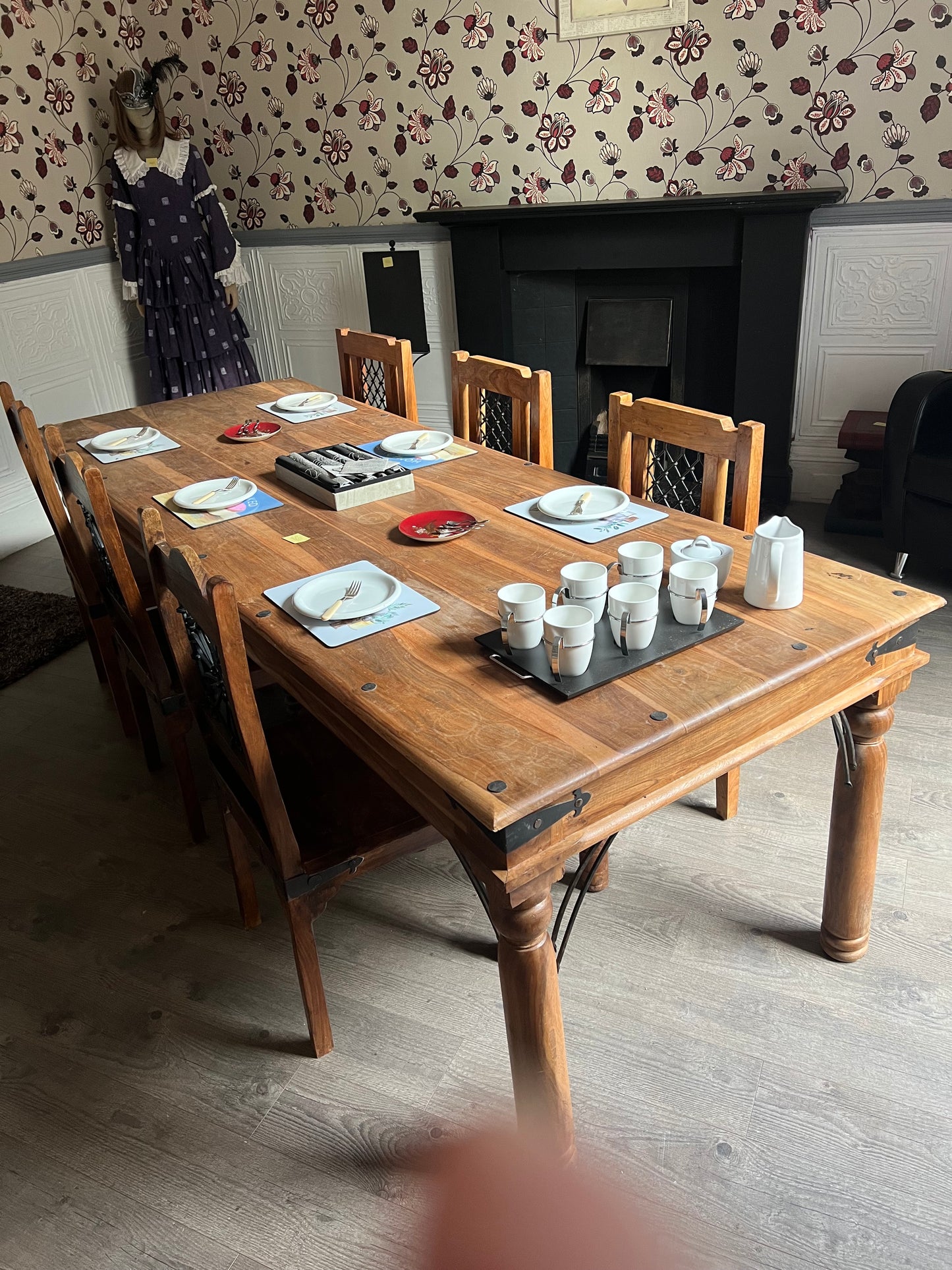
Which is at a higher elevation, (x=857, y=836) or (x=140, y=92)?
(x=140, y=92)

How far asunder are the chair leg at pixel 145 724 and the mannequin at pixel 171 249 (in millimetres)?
2473

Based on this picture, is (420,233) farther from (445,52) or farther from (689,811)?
(689,811)

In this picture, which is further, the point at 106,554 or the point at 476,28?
the point at 476,28

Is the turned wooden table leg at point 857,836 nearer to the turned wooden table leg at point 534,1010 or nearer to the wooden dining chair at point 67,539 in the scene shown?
the turned wooden table leg at point 534,1010

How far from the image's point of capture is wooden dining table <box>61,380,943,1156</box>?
1.15 m

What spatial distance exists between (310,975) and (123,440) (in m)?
1.60

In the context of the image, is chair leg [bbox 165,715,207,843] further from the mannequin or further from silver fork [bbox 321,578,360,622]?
the mannequin

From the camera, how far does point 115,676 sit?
253cm

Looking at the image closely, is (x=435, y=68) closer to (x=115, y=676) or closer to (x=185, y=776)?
(x=115, y=676)

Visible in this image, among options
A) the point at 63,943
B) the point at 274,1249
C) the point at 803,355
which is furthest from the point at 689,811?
the point at 803,355

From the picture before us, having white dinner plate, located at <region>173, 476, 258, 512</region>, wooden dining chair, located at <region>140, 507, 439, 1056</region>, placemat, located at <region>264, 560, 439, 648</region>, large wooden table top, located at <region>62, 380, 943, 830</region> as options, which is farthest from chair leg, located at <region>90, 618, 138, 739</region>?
placemat, located at <region>264, 560, 439, 648</region>

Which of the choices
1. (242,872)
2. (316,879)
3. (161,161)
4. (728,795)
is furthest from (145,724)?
(161,161)

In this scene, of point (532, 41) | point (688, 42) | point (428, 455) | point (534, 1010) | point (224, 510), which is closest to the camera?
point (534, 1010)

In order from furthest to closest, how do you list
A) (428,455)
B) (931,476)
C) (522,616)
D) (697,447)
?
(931,476) → (428,455) → (697,447) → (522,616)
